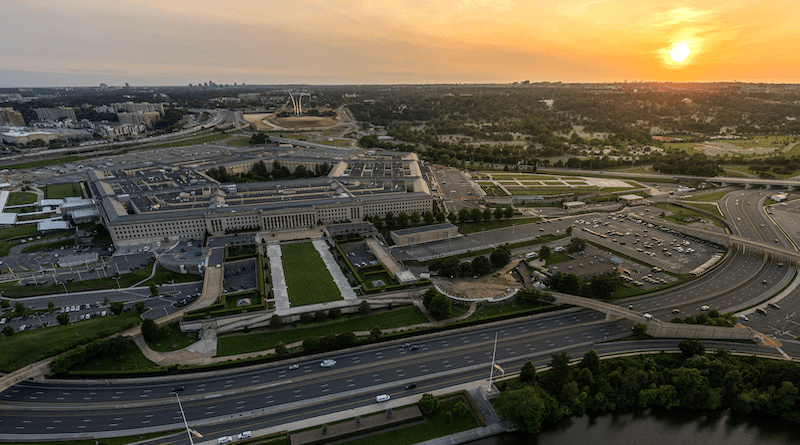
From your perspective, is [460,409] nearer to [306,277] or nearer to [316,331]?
[316,331]

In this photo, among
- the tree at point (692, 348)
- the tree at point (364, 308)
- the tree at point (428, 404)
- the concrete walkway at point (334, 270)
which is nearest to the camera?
the tree at point (428, 404)

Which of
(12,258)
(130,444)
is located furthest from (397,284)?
(12,258)

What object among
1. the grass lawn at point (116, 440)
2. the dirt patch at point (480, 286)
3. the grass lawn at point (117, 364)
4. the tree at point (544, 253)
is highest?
the tree at point (544, 253)

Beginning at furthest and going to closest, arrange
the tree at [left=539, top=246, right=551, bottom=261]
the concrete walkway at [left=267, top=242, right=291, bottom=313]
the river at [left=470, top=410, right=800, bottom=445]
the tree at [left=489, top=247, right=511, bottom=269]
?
the tree at [left=539, top=246, right=551, bottom=261] < the tree at [left=489, top=247, right=511, bottom=269] < the concrete walkway at [left=267, top=242, right=291, bottom=313] < the river at [left=470, top=410, right=800, bottom=445]

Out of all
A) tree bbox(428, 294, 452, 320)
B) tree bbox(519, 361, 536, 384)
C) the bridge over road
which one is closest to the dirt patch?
tree bbox(428, 294, 452, 320)

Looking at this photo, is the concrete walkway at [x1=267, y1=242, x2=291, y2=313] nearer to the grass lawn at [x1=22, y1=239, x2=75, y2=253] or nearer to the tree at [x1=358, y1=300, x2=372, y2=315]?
the tree at [x1=358, y1=300, x2=372, y2=315]

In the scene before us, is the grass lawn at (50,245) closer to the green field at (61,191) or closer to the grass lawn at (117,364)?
the green field at (61,191)

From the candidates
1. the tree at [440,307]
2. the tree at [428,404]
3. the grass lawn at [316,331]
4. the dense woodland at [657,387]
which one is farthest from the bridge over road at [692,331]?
the tree at [428,404]
